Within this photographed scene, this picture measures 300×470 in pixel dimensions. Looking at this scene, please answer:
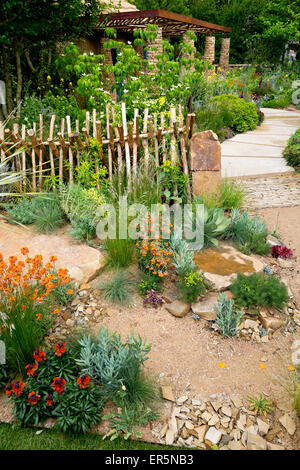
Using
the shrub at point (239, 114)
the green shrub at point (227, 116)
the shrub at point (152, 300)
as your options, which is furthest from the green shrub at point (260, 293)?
the shrub at point (239, 114)

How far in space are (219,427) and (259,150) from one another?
624cm

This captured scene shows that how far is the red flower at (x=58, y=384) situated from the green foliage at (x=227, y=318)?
139 centimetres

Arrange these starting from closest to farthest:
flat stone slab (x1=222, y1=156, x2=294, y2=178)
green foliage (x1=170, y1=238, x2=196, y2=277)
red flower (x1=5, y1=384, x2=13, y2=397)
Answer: red flower (x1=5, y1=384, x2=13, y2=397) < green foliage (x1=170, y1=238, x2=196, y2=277) < flat stone slab (x1=222, y1=156, x2=294, y2=178)

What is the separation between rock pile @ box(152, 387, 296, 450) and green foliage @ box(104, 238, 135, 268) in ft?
4.74

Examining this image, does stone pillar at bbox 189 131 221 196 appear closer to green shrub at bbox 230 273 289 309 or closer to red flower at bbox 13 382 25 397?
green shrub at bbox 230 273 289 309

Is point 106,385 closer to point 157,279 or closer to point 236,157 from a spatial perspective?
point 157,279

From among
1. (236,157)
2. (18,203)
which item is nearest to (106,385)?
(18,203)

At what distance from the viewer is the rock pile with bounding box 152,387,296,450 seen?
223 cm

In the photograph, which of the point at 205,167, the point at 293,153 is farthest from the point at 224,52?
the point at 205,167

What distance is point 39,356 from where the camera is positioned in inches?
96.7

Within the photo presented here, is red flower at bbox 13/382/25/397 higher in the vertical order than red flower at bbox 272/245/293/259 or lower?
lower

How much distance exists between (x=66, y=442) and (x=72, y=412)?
18 cm

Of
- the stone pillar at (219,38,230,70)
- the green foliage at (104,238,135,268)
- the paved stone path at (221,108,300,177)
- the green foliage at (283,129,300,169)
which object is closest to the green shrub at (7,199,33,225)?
the green foliage at (104,238,135,268)

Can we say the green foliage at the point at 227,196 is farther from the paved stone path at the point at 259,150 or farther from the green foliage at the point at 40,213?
the green foliage at the point at 40,213
